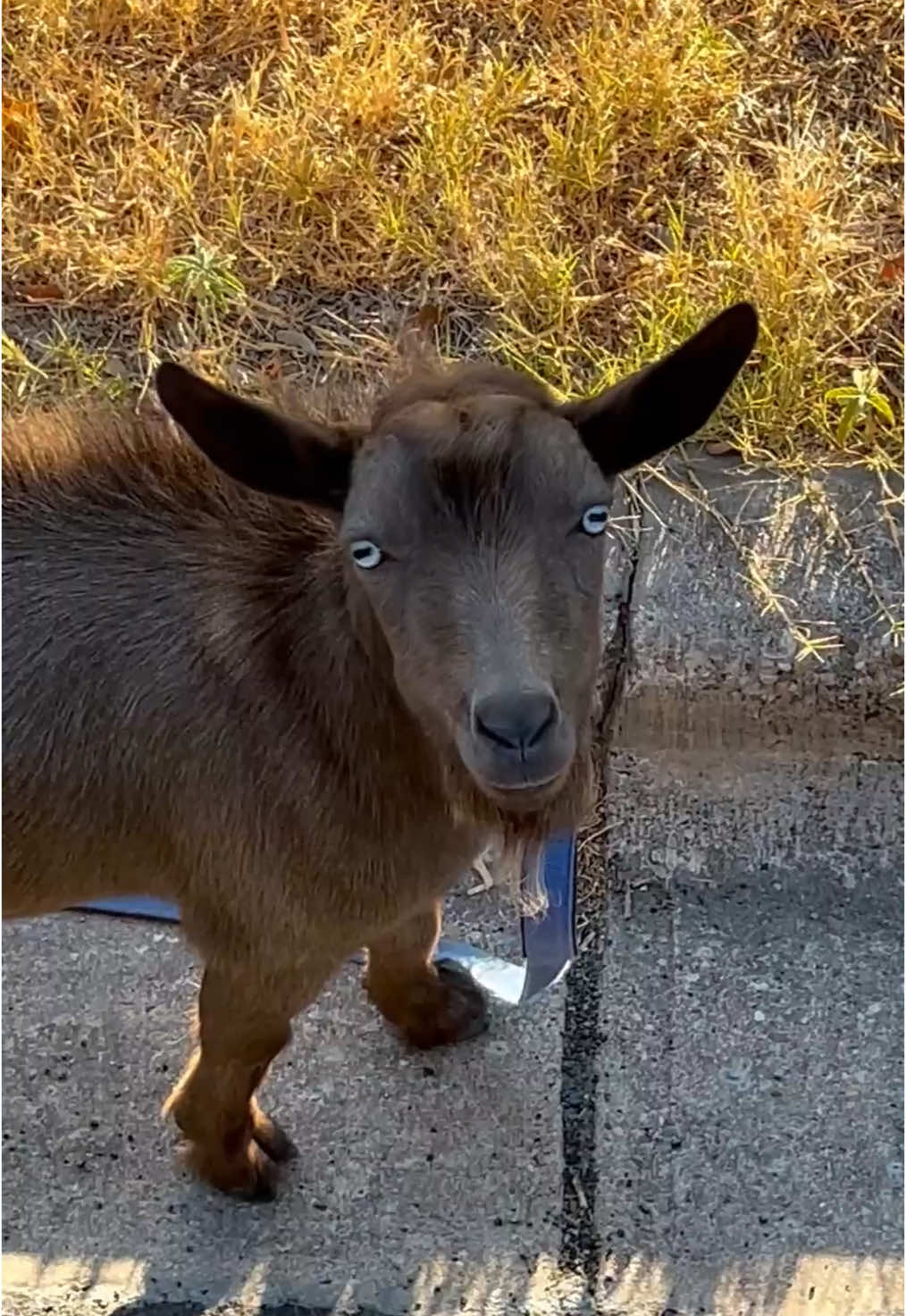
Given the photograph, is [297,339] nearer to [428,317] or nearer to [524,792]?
[428,317]

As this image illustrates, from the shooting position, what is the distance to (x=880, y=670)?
388 cm

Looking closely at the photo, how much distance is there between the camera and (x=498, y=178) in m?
4.59

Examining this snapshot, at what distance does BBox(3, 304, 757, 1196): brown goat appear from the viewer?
8.47 feet

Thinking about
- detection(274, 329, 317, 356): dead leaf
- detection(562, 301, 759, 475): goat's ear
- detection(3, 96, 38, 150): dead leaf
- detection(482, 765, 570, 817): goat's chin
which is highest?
detection(562, 301, 759, 475): goat's ear

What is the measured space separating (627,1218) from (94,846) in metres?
1.27

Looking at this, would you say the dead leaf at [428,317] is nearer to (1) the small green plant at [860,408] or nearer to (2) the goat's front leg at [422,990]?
(1) the small green plant at [860,408]

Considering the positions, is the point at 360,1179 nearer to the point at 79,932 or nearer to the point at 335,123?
the point at 79,932

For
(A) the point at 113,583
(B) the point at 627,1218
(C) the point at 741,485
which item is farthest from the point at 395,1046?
(C) the point at 741,485

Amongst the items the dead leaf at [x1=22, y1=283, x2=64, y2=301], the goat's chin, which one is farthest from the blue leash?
the dead leaf at [x1=22, y1=283, x2=64, y2=301]

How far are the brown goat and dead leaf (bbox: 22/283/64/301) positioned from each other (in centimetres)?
138

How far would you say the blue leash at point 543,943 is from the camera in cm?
361

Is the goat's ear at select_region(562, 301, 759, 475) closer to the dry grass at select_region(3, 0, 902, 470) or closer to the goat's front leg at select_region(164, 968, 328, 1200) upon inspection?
the goat's front leg at select_region(164, 968, 328, 1200)

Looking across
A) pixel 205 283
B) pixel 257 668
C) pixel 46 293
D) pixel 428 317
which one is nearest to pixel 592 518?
pixel 257 668

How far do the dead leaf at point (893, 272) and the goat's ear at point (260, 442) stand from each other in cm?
224
